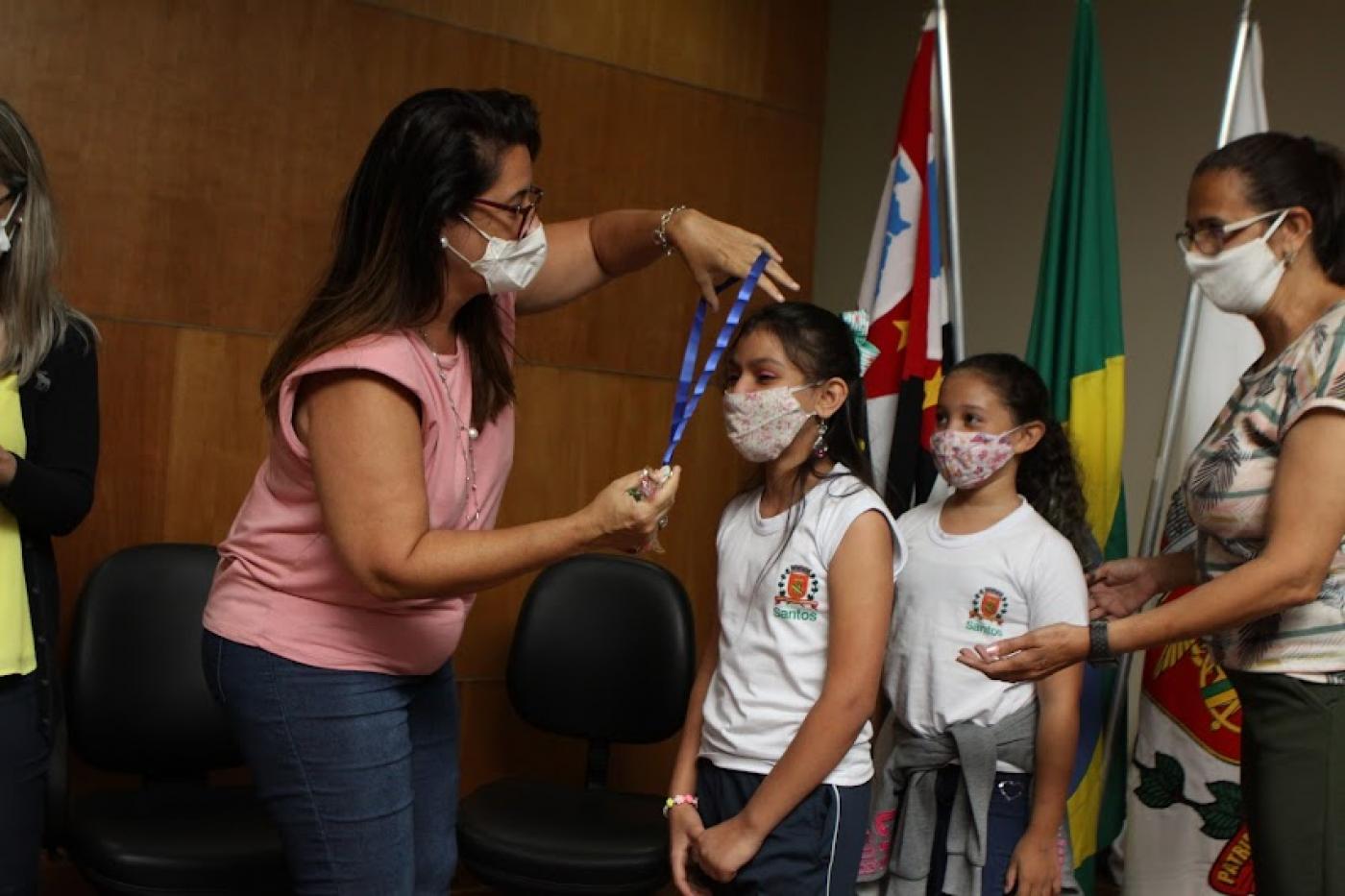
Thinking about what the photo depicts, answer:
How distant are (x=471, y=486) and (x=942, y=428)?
122 cm

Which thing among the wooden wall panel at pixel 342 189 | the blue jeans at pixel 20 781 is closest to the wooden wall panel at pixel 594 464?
the wooden wall panel at pixel 342 189

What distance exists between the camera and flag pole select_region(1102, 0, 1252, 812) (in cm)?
300

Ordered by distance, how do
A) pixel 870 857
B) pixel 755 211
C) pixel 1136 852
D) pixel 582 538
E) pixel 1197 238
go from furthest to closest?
1. pixel 755 211
2. pixel 1136 852
3. pixel 870 857
4. pixel 1197 238
5. pixel 582 538

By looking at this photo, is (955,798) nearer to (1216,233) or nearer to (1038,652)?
(1038,652)

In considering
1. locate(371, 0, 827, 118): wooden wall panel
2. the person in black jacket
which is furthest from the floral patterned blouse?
locate(371, 0, 827, 118): wooden wall panel

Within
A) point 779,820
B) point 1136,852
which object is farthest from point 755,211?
point 779,820

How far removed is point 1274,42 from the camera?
3.48m

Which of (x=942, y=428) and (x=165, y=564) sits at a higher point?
(x=942, y=428)

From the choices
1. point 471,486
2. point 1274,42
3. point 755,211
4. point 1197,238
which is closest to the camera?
point 471,486

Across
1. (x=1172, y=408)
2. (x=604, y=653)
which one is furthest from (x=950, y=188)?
(x=604, y=653)

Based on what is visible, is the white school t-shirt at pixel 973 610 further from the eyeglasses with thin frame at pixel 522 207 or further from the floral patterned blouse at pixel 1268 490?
the eyeglasses with thin frame at pixel 522 207

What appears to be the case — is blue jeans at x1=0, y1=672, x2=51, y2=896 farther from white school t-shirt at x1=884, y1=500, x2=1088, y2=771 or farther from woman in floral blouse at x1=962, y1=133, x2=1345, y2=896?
white school t-shirt at x1=884, y1=500, x2=1088, y2=771

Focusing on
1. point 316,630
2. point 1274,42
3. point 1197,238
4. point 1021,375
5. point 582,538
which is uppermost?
point 1274,42

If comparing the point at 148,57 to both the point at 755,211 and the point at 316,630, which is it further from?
the point at 316,630
